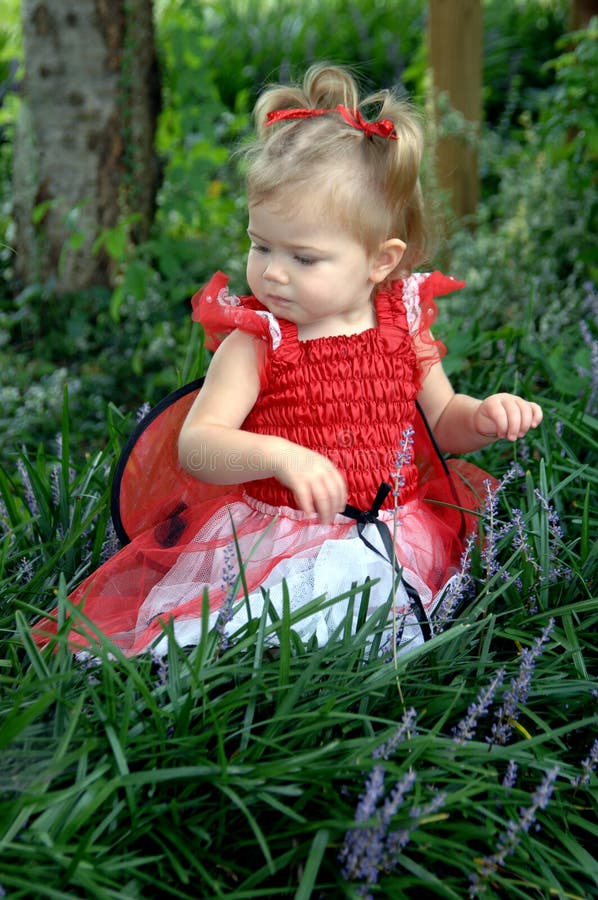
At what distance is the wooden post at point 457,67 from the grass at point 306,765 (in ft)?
10.7

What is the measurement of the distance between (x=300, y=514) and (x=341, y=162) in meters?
0.66

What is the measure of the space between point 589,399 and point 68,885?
1766 millimetres

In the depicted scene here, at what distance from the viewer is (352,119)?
6.31 feet

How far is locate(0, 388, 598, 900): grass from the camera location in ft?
4.65

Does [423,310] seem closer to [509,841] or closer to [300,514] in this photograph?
[300,514]

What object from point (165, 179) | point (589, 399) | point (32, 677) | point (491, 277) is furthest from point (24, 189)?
point (32, 677)

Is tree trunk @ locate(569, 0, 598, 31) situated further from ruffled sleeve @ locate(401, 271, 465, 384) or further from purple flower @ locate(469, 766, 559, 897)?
purple flower @ locate(469, 766, 559, 897)

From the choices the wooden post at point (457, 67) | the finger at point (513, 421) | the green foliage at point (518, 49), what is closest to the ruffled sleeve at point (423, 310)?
the finger at point (513, 421)

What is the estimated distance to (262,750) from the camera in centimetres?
154

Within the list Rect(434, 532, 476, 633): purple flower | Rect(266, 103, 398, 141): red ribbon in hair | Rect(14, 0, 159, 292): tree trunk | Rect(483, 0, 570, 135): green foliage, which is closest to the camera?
Rect(434, 532, 476, 633): purple flower

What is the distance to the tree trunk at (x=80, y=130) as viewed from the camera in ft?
12.9

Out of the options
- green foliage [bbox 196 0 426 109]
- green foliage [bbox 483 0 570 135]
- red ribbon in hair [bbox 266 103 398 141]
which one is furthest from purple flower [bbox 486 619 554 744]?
green foliage [bbox 483 0 570 135]

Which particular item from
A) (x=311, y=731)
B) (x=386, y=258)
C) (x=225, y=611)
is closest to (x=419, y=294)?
(x=386, y=258)

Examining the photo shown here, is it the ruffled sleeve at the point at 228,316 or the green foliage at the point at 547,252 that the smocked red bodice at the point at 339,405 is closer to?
the ruffled sleeve at the point at 228,316
